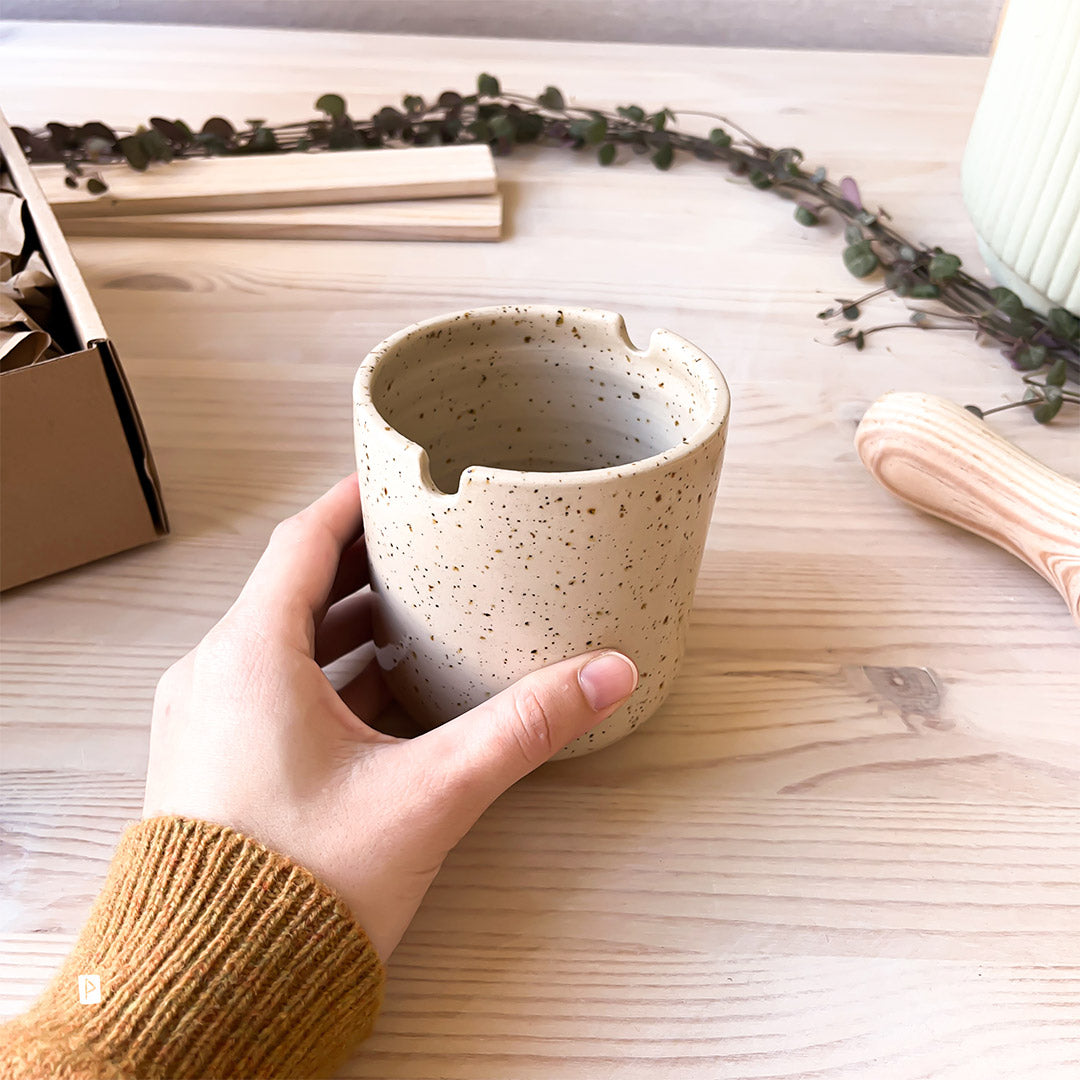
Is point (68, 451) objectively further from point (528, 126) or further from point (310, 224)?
point (528, 126)

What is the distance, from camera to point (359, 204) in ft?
2.69

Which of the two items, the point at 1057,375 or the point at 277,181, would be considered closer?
the point at 1057,375

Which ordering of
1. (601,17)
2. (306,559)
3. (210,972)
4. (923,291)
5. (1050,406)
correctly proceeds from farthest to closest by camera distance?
(601,17) → (923,291) → (1050,406) → (306,559) → (210,972)

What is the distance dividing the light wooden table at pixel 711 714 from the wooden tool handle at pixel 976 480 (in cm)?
3

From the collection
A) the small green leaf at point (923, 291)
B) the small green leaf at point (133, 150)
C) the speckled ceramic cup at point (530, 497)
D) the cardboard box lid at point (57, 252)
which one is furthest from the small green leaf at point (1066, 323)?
the small green leaf at point (133, 150)

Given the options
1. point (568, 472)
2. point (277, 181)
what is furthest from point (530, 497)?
point (277, 181)

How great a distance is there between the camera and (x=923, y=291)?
2.47 feet

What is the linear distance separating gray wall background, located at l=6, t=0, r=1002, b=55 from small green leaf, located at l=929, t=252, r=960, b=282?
1.77 ft

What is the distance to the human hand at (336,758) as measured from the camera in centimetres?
36

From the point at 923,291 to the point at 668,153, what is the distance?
10.9 inches

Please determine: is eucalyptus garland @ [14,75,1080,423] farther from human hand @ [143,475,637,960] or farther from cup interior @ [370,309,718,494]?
human hand @ [143,475,637,960]

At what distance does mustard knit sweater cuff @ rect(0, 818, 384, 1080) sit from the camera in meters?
0.32

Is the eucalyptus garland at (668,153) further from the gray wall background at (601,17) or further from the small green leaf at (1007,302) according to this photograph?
the gray wall background at (601,17)

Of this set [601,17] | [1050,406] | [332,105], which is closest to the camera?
[1050,406]
